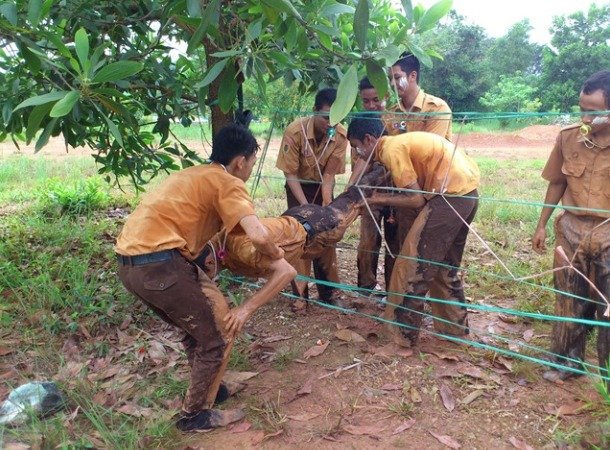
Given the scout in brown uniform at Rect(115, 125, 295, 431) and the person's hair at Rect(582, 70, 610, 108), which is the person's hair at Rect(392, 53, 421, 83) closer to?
the person's hair at Rect(582, 70, 610, 108)

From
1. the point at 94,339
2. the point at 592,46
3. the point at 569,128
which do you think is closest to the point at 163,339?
the point at 94,339

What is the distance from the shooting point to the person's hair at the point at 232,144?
8.15 ft

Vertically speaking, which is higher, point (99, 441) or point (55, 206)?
point (55, 206)

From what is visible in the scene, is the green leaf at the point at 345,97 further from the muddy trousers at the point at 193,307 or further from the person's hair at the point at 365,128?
Result: the person's hair at the point at 365,128

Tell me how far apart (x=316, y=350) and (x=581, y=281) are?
159 centimetres

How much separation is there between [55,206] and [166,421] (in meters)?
4.03

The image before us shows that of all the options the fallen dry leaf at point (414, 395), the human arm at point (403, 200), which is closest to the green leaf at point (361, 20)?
the human arm at point (403, 200)

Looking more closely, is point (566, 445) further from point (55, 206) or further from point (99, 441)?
point (55, 206)

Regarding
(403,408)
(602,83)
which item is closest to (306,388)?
(403,408)

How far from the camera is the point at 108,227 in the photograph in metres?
5.31

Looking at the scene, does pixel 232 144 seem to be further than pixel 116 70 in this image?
Yes

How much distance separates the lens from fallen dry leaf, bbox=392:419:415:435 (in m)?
2.52

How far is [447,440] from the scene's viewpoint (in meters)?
2.45

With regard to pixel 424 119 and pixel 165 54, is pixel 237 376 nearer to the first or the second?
pixel 424 119
